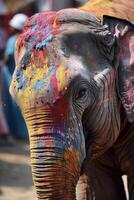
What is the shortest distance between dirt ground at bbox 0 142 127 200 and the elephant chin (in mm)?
2909

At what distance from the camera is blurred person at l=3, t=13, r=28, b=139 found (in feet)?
28.9

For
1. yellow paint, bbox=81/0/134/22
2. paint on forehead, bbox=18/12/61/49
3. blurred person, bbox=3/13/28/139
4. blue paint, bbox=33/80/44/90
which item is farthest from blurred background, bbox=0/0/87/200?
blue paint, bbox=33/80/44/90

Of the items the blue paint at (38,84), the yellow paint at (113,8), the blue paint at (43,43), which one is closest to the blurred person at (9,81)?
the yellow paint at (113,8)

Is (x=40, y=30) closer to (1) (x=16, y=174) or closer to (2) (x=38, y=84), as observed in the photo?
(2) (x=38, y=84)

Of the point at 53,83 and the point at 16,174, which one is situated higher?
the point at 53,83

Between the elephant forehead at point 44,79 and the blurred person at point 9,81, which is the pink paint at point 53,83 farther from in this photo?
the blurred person at point 9,81

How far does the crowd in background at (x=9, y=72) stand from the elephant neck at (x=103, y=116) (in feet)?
16.5

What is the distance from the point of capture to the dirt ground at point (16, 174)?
22.3 feet

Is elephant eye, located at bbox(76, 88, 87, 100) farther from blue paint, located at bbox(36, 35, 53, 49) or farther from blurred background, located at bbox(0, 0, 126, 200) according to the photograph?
blurred background, located at bbox(0, 0, 126, 200)

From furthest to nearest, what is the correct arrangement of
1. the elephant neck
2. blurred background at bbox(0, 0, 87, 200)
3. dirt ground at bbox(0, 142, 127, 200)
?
blurred background at bbox(0, 0, 87, 200)
dirt ground at bbox(0, 142, 127, 200)
the elephant neck

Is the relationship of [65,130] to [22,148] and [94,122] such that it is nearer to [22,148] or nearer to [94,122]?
[94,122]

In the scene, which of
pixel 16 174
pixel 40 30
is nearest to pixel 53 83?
pixel 40 30

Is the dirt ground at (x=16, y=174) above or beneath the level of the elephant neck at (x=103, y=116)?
beneath

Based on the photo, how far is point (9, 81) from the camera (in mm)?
8977
